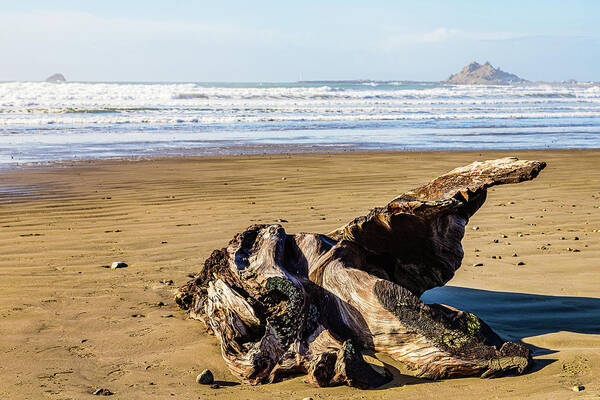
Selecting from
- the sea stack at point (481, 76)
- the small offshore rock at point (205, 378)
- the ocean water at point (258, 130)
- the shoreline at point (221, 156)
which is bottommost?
the small offshore rock at point (205, 378)

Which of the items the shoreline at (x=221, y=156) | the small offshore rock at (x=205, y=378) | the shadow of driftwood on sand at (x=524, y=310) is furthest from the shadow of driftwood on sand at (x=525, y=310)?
the shoreline at (x=221, y=156)

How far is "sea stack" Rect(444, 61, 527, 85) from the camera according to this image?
157887 millimetres

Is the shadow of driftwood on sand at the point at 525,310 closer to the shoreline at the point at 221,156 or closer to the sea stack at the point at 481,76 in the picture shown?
the shoreline at the point at 221,156

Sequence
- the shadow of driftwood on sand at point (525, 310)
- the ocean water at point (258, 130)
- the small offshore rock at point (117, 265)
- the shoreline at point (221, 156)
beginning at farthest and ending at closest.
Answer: the ocean water at point (258, 130)
the shoreline at point (221, 156)
the small offshore rock at point (117, 265)
the shadow of driftwood on sand at point (525, 310)

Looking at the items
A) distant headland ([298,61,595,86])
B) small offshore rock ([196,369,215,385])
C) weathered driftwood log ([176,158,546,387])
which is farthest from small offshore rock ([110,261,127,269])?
distant headland ([298,61,595,86])

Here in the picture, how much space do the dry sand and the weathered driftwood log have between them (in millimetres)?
136

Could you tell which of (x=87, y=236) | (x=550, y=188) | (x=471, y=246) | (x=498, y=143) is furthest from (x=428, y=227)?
(x=498, y=143)

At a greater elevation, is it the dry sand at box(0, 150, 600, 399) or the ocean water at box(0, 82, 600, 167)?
the ocean water at box(0, 82, 600, 167)

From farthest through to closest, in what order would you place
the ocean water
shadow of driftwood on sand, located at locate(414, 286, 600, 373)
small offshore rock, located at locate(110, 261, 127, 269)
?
the ocean water → small offshore rock, located at locate(110, 261, 127, 269) → shadow of driftwood on sand, located at locate(414, 286, 600, 373)

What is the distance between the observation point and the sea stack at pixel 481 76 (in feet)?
518

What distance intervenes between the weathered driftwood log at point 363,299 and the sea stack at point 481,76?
15749cm

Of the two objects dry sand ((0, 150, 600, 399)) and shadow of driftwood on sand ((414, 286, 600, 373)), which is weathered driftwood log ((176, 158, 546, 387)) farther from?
shadow of driftwood on sand ((414, 286, 600, 373))

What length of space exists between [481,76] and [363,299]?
544 feet

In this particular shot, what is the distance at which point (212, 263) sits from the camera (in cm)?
516
